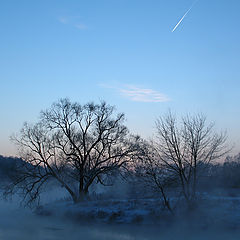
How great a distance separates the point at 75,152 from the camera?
30.4m

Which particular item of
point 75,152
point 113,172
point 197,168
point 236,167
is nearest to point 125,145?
point 113,172

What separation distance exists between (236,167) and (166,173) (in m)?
20.6

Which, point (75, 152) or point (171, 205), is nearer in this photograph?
point (171, 205)

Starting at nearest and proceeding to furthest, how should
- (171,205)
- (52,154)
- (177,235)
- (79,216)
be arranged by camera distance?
(177,235) → (171,205) → (79,216) → (52,154)

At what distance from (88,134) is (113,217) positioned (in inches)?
433

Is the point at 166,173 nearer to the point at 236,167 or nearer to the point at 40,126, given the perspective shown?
the point at 40,126

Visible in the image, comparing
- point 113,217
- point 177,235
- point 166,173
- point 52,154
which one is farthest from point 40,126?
point 177,235

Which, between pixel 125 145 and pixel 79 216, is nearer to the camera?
pixel 79 216

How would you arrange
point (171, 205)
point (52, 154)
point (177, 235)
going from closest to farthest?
point (177, 235) < point (171, 205) < point (52, 154)

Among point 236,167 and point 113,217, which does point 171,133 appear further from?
point 236,167

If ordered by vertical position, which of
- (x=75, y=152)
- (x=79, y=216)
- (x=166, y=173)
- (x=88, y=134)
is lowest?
(x=79, y=216)

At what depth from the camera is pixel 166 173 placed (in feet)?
67.2

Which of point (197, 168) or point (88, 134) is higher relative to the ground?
point (88, 134)

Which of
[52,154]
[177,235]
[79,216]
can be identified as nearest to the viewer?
[177,235]
